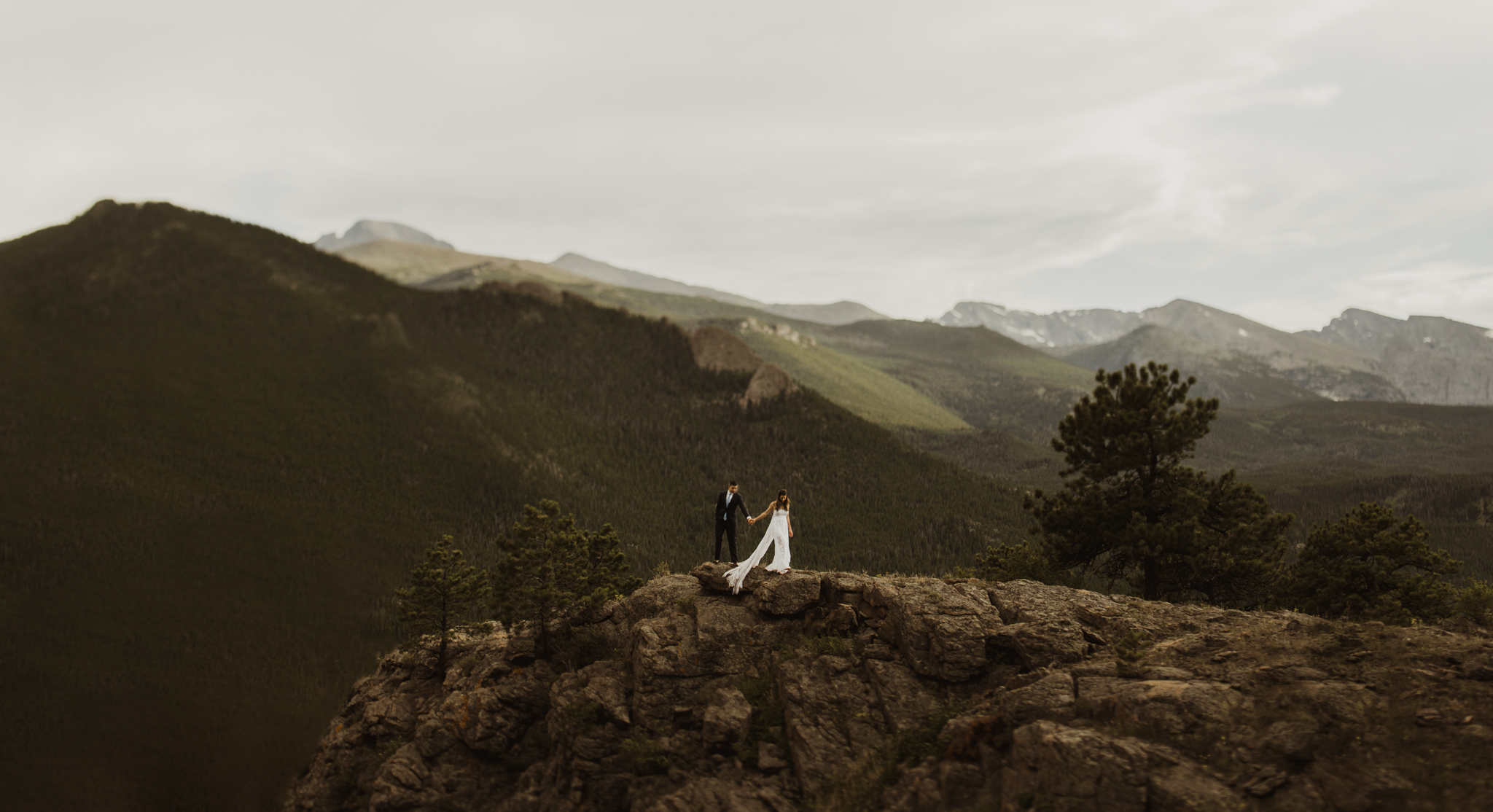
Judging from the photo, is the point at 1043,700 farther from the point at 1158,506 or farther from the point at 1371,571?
the point at 1371,571

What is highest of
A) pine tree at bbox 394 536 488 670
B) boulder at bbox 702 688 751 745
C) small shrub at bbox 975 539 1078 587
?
small shrub at bbox 975 539 1078 587

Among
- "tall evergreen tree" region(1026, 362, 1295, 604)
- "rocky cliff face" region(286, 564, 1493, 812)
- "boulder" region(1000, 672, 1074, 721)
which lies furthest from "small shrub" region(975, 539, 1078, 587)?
"boulder" region(1000, 672, 1074, 721)

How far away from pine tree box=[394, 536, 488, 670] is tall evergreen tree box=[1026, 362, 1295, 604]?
3687 cm

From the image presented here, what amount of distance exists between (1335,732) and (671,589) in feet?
72.8

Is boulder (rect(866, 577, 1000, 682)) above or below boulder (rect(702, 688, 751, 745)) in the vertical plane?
above

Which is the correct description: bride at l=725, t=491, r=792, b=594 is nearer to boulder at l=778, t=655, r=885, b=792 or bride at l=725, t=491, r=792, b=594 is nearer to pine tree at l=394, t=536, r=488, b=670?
boulder at l=778, t=655, r=885, b=792

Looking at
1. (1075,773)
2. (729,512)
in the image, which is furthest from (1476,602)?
(729,512)

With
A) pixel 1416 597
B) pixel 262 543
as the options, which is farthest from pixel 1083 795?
pixel 262 543

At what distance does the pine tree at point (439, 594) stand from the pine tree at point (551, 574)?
131 inches

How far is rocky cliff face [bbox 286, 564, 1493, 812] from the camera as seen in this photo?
15.3 meters

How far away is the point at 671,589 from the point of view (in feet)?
103

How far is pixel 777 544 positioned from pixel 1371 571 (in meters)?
30.9

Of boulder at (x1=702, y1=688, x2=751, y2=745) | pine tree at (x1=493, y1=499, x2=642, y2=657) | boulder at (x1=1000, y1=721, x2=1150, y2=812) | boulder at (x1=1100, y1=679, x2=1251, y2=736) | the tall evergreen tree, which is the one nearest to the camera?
boulder at (x1=1000, y1=721, x2=1150, y2=812)

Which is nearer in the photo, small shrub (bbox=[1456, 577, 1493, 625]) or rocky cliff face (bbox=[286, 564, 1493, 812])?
rocky cliff face (bbox=[286, 564, 1493, 812])
